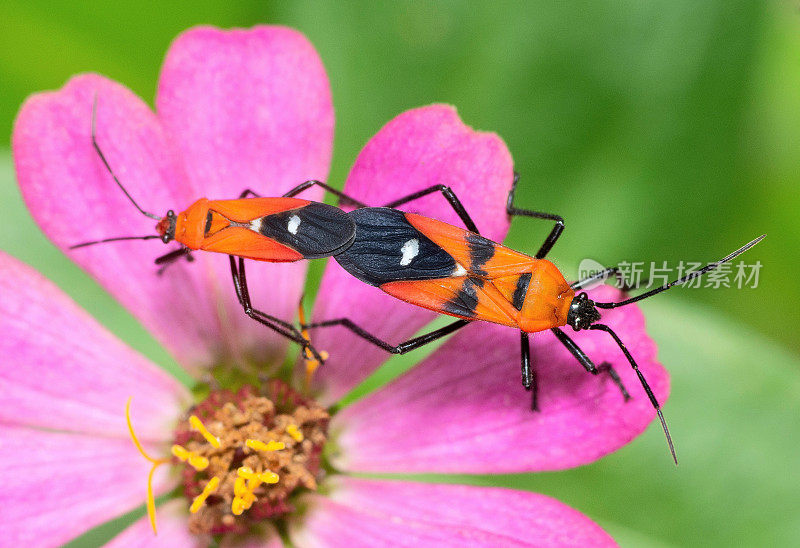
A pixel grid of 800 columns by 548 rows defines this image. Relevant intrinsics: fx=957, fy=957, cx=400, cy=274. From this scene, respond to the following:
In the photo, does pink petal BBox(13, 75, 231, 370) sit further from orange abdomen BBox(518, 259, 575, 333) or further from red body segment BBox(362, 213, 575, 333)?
orange abdomen BBox(518, 259, 575, 333)

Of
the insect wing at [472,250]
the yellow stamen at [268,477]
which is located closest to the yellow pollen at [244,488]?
the yellow stamen at [268,477]

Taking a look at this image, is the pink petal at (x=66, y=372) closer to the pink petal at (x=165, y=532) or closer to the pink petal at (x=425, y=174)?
the pink petal at (x=165, y=532)


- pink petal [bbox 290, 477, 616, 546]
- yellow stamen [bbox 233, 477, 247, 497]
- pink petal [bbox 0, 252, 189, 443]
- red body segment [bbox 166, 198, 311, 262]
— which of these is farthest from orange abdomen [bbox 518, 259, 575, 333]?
pink petal [bbox 0, 252, 189, 443]

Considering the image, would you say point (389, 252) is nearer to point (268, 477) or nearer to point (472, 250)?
point (472, 250)

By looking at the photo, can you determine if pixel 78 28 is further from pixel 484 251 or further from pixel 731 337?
pixel 731 337

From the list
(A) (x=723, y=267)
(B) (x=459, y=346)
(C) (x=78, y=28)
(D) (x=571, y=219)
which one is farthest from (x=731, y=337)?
(C) (x=78, y=28)

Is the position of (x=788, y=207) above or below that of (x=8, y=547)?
above

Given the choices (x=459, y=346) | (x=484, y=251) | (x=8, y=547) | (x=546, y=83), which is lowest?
(x=8, y=547)
